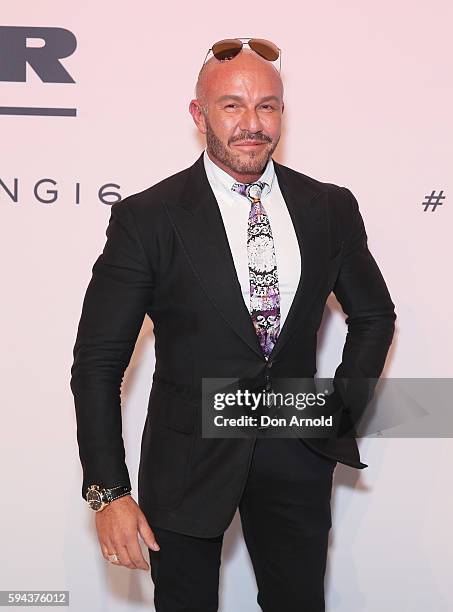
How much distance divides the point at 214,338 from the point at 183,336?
8cm

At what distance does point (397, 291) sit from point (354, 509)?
69 centimetres

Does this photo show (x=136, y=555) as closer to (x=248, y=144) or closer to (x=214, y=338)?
(x=214, y=338)

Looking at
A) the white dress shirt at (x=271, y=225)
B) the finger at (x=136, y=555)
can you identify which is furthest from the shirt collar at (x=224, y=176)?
the finger at (x=136, y=555)

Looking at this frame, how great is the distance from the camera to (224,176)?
1.97m

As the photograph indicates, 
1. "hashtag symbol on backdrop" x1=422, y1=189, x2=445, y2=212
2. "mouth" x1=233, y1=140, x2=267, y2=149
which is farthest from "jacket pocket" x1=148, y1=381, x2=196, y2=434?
"hashtag symbol on backdrop" x1=422, y1=189, x2=445, y2=212

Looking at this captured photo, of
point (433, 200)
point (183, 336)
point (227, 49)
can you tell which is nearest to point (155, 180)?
point (227, 49)

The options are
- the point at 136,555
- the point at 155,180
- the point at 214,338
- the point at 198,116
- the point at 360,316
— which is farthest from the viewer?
the point at 155,180

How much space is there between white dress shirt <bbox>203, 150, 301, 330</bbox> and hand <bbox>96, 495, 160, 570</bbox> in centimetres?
50

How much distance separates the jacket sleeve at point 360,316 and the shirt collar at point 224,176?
24cm

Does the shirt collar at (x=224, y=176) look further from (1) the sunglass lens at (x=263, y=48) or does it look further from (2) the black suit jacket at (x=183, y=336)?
(1) the sunglass lens at (x=263, y=48)

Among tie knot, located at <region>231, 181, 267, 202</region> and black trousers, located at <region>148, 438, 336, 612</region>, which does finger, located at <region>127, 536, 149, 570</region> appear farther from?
tie knot, located at <region>231, 181, 267, 202</region>

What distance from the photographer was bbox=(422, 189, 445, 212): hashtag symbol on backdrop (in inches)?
98.7

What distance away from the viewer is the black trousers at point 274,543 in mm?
1959

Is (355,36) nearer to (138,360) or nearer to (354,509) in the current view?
(138,360)
